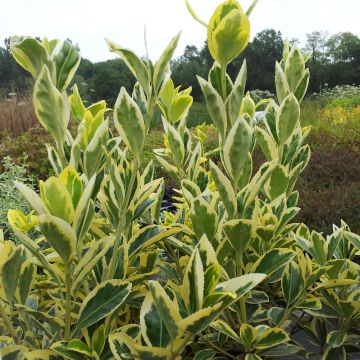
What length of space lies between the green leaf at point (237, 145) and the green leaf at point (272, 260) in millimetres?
211

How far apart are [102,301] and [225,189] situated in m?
0.33

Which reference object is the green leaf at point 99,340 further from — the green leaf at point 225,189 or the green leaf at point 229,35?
the green leaf at point 229,35

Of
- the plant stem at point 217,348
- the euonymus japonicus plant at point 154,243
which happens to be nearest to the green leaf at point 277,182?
the euonymus japonicus plant at point 154,243

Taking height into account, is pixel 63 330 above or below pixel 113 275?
below

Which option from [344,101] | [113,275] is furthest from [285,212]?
[344,101]

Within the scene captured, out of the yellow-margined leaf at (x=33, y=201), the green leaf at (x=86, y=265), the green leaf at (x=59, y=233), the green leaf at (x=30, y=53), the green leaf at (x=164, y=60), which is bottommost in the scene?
the green leaf at (x=86, y=265)

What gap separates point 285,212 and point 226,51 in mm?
449

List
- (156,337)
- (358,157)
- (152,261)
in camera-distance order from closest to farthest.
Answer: (156,337)
(152,261)
(358,157)

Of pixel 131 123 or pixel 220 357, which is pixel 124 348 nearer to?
pixel 220 357

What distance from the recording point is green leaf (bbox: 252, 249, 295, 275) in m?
1.10

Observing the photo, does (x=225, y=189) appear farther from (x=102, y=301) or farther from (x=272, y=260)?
(x=102, y=301)

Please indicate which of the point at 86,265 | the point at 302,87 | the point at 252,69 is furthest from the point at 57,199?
the point at 252,69

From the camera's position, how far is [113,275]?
1.02 m

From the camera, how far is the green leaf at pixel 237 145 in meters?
0.99
